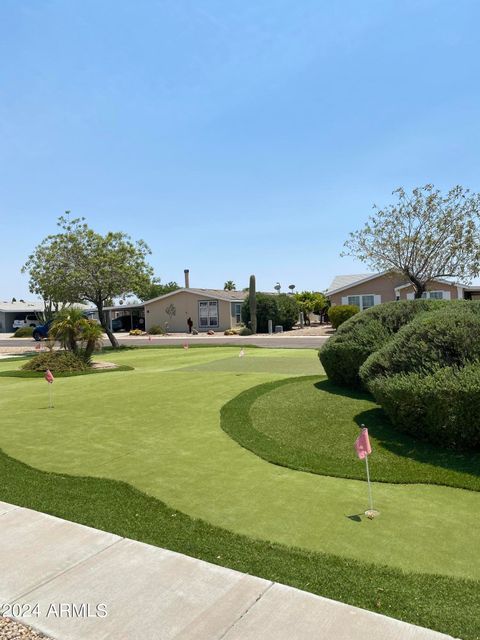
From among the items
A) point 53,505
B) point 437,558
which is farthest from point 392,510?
point 53,505

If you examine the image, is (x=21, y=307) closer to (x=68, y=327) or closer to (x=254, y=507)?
(x=68, y=327)

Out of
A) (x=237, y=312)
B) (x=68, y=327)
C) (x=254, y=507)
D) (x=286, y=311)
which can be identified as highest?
(x=237, y=312)

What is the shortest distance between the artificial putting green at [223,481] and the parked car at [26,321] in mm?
49176

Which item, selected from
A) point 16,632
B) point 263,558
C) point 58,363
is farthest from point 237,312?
point 16,632

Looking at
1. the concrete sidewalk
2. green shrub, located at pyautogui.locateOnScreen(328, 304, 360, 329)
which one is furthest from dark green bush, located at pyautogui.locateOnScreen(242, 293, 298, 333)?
the concrete sidewalk

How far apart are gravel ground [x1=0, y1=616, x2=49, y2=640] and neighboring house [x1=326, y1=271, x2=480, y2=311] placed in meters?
33.4

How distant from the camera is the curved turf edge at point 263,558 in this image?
10.2ft

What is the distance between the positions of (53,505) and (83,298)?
76.9 feet

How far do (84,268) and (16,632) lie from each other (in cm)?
2462

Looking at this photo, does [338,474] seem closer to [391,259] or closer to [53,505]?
[53,505]

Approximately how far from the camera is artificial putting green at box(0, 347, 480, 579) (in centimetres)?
411

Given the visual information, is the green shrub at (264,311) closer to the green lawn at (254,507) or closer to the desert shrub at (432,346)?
the green lawn at (254,507)

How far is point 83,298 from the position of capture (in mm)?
26984

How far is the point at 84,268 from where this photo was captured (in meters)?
25.9
